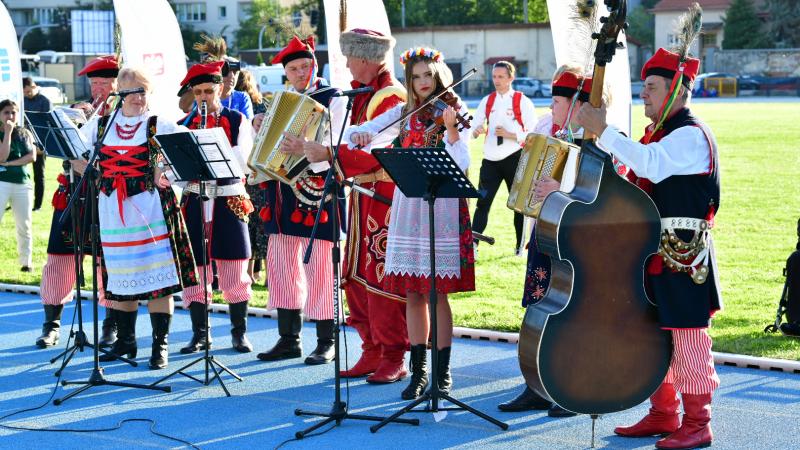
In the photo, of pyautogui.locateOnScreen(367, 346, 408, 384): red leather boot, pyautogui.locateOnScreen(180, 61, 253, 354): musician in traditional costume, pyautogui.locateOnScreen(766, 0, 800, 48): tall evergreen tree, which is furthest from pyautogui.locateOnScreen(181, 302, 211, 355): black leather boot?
pyautogui.locateOnScreen(766, 0, 800, 48): tall evergreen tree

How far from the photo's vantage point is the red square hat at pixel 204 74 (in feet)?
22.5

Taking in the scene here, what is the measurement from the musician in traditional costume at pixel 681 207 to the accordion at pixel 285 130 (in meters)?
1.57

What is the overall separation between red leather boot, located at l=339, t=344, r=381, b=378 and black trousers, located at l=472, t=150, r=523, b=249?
4.88 metres

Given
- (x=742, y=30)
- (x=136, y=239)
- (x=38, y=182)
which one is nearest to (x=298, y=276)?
(x=136, y=239)

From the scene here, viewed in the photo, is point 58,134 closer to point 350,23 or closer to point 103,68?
point 103,68

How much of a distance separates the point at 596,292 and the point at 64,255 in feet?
13.7

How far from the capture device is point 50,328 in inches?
301

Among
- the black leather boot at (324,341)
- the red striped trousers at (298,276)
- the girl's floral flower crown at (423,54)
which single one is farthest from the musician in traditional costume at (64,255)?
the girl's floral flower crown at (423,54)

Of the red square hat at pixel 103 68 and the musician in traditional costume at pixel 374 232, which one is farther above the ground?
the red square hat at pixel 103 68

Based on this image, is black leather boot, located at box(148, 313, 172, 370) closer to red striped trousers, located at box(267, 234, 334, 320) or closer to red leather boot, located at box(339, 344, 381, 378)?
red striped trousers, located at box(267, 234, 334, 320)

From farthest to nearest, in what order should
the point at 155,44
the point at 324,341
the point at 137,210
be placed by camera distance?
the point at 155,44 → the point at 324,341 → the point at 137,210

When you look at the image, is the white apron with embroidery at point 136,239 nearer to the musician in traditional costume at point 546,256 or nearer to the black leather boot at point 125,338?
the black leather boot at point 125,338

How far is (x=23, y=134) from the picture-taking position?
10844 mm

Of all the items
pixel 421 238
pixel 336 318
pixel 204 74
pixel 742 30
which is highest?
pixel 742 30
